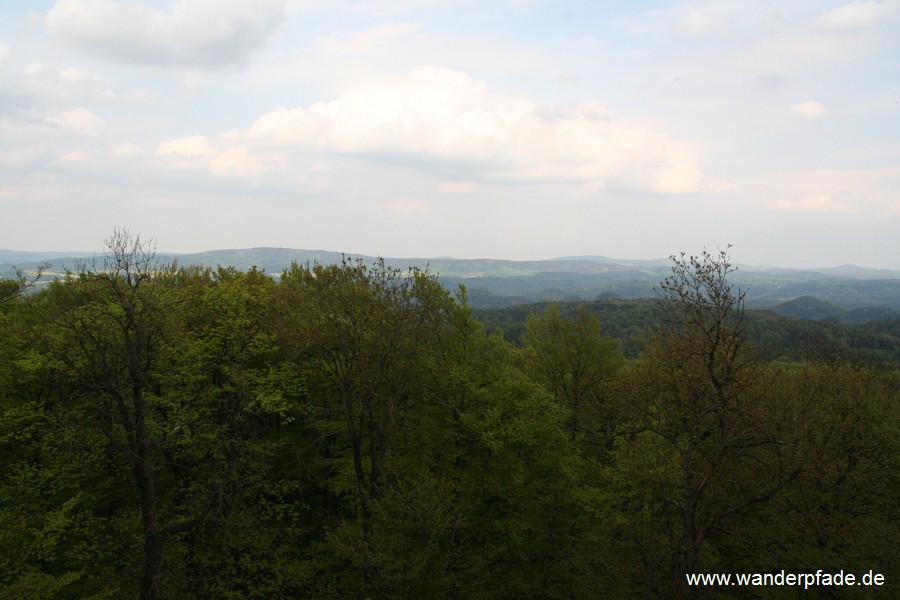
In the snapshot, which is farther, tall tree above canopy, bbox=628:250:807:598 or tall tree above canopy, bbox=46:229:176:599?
tall tree above canopy, bbox=46:229:176:599

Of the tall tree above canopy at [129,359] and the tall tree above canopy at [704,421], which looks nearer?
the tall tree above canopy at [704,421]

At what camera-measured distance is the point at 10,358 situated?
2147cm

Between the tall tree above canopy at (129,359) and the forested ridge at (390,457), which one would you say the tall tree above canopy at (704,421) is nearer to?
the forested ridge at (390,457)

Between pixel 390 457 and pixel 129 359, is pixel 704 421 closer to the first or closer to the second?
pixel 390 457

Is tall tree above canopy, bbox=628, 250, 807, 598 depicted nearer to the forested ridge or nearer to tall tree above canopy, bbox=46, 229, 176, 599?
the forested ridge

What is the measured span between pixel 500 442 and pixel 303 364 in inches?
381

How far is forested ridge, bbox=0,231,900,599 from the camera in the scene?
54.0ft

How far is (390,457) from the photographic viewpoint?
23203 mm

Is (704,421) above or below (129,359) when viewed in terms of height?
below

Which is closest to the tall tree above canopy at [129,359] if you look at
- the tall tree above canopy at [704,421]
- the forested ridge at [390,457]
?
the forested ridge at [390,457]

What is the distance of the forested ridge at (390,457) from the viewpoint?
1645cm

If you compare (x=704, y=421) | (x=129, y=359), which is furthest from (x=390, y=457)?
(x=704, y=421)

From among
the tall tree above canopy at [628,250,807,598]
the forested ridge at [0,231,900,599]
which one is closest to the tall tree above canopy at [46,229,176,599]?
the forested ridge at [0,231,900,599]

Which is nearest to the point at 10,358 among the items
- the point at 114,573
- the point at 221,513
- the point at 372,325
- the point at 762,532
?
the point at 114,573
